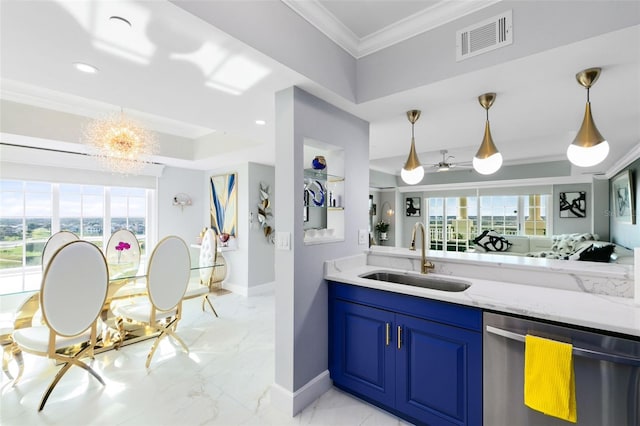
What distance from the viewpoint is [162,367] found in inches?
98.2

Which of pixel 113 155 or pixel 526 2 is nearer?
pixel 526 2

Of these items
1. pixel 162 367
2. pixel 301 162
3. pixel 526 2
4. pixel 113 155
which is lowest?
pixel 162 367

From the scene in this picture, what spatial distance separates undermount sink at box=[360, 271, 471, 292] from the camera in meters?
2.07

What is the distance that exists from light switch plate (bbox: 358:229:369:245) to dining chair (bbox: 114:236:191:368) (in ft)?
5.67

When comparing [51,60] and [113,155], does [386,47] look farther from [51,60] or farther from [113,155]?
[113,155]

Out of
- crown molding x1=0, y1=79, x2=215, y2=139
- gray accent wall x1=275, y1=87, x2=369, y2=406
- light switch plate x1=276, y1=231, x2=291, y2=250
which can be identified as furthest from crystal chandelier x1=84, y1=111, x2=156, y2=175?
light switch plate x1=276, y1=231, x2=291, y2=250

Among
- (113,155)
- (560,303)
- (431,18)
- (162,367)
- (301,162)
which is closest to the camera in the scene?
(560,303)

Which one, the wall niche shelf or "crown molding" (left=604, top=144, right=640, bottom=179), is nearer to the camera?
the wall niche shelf

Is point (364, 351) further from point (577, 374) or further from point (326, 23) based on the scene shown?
Result: point (326, 23)

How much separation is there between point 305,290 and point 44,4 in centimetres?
195

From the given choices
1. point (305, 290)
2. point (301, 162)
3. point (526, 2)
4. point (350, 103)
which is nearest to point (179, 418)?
point (305, 290)

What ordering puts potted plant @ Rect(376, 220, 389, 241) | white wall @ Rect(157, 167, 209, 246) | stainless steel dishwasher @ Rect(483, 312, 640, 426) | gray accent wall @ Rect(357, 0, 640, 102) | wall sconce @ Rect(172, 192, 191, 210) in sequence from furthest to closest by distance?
potted plant @ Rect(376, 220, 389, 241)
wall sconce @ Rect(172, 192, 191, 210)
white wall @ Rect(157, 167, 209, 246)
gray accent wall @ Rect(357, 0, 640, 102)
stainless steel dishwasher @ Rect(483, 312, 640, 426)

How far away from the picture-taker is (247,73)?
174 cm

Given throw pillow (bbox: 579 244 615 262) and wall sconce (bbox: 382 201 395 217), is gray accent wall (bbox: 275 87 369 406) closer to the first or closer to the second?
throw pillow (bbox: 579 244 615 262)
